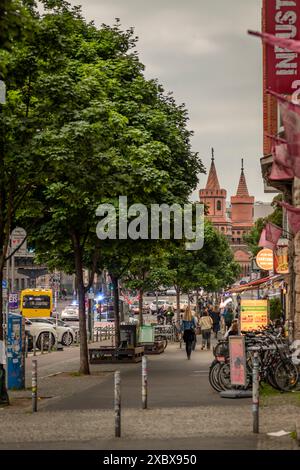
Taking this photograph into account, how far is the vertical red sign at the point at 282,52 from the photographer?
840 inches

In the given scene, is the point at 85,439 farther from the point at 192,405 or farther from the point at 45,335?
the point at 45,335

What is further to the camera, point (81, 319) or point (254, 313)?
point (254, 313)

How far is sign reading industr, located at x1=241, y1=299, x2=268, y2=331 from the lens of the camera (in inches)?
1307

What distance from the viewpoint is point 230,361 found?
19969mm

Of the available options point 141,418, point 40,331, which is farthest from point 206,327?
point 141,418

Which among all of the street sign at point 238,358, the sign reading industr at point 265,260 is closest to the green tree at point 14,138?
the street sign at point 238,358

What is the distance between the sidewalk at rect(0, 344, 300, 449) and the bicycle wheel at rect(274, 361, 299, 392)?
4.24 ft

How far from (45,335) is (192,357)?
9.90 meters

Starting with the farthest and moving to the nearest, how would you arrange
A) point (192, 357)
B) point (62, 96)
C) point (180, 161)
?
point (192, 357) → point (180, 161) → point (62, 96)

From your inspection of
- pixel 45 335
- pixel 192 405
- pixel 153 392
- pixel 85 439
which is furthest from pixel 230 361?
pixel 45 335

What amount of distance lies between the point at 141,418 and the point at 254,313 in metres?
16.5

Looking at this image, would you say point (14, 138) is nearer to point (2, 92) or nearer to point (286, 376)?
point (2, 92)

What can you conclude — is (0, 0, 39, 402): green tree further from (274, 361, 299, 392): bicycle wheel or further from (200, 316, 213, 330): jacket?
(200, 316, 213, 330): jacket

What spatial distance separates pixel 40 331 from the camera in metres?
46.0
